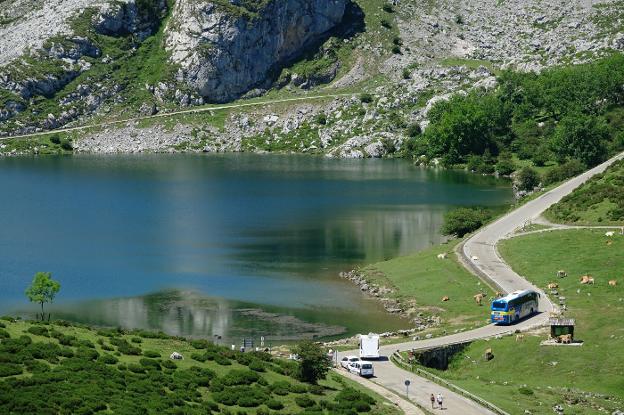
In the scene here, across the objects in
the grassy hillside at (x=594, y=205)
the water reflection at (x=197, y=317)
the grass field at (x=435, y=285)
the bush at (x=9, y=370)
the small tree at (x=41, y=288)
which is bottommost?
the water reflection at (x=197, y=317)

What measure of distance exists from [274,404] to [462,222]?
8275cm

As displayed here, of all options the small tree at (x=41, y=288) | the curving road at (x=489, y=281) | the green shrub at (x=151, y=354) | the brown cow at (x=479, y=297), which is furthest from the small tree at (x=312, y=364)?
the small tree at (x=41, y=288)

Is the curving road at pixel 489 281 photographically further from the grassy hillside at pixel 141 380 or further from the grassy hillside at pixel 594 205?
the grassy hillside at pixel 141 380

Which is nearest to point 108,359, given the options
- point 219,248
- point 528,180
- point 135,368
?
point 135,368

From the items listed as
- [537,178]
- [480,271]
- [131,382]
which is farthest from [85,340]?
[537,178]

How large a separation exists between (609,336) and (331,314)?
92.3ft

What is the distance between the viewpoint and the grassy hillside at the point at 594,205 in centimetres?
12481

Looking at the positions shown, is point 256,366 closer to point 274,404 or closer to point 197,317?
point 274,404

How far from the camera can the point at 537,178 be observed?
7234 inches

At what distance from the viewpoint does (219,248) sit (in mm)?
130250

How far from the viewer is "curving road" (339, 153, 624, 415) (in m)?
63.5

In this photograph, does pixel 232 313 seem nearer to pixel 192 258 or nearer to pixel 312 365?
pixel 192 258

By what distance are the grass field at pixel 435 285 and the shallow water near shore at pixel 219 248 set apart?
4046mm

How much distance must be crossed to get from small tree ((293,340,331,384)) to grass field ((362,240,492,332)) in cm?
2552
